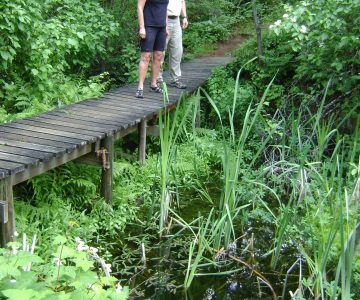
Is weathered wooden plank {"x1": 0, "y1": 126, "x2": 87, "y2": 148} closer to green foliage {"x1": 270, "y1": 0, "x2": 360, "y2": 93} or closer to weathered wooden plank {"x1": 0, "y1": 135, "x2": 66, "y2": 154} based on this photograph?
weathered wooden plank {"x1": 0, "y1": 135, "x2": 66, "y2": 154}

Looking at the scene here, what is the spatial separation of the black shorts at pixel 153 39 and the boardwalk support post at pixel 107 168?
177cm

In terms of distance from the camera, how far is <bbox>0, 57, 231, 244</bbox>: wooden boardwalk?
13.1ft

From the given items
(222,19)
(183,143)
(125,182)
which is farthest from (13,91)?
(222,19)

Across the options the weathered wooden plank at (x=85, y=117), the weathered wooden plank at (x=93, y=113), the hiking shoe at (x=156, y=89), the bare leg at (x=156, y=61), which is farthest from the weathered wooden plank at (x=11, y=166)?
the hiking shoe at (x=156, y=89)

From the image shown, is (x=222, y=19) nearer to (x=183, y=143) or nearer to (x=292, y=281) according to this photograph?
(x=183, y=143)

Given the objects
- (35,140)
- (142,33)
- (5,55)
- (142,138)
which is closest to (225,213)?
(35,140)

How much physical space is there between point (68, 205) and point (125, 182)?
108 centimetres

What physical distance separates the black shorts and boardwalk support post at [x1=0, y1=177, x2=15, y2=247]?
3.28 metres

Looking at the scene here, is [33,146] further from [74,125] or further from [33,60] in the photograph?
[33,60]

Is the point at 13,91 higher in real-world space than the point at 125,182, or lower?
higher

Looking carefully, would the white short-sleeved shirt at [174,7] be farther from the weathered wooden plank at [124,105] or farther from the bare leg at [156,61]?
the weathered wooden plank at [124,105]

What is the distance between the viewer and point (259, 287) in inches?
161

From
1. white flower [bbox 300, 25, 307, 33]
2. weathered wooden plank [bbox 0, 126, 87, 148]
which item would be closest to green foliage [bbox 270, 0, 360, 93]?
white flower [bbox 300, 25, 307, 33]

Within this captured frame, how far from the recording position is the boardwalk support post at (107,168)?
5293mm
